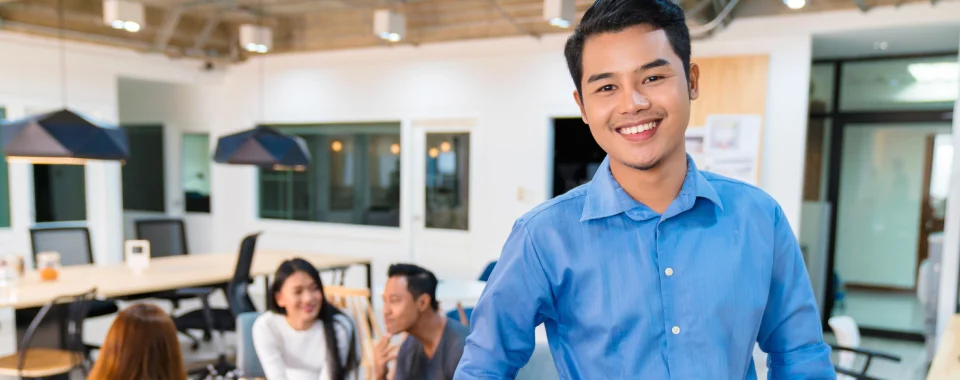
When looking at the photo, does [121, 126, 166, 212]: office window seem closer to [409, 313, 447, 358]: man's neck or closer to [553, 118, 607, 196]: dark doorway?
[553, 118, 607, 196]: dark doorway

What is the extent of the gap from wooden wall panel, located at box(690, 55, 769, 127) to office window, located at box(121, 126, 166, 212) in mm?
7318

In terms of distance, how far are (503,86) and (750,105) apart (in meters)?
2.30

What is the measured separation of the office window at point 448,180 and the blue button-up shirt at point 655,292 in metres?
5.54

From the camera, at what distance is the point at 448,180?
665cm

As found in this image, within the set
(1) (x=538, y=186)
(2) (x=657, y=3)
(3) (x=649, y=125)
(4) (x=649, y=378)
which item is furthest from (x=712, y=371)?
(1) (x=538, y=186)

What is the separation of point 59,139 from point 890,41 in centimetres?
624

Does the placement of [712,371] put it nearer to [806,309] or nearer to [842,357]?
[806,309]

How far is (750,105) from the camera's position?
5.10m

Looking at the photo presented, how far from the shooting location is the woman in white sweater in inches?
110

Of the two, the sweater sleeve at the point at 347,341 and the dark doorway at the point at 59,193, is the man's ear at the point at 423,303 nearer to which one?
the sweater sleeve at the point at 347,341

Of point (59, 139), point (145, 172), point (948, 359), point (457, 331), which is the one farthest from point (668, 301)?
point (145, 172)

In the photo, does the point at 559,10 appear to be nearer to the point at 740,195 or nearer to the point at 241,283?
the point at 241,283

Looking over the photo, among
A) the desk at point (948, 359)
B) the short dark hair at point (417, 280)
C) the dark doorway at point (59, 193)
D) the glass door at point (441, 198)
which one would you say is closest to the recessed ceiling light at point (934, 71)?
the desk at point (948, 359)

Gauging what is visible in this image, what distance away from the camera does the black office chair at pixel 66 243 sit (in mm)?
5113
